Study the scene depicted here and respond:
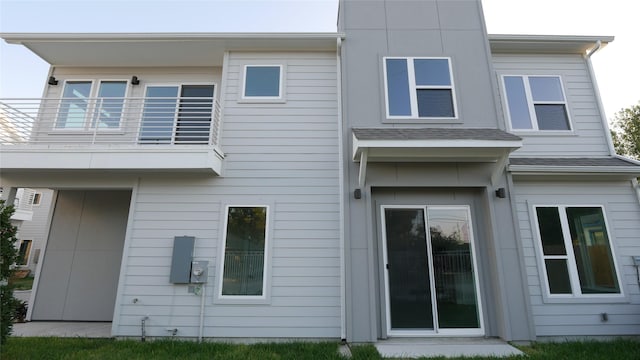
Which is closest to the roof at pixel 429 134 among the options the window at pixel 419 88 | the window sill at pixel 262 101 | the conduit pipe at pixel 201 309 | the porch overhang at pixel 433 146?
the porch overhang at pixel 433 146

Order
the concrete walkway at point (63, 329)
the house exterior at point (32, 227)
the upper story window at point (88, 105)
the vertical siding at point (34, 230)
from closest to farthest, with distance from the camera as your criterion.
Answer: the concrete walkway at point (63, 329), the upper story window at point (88, 105), the house exterior at point (32, 227), the vertical siding at point (34, 230)

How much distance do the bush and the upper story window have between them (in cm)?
274

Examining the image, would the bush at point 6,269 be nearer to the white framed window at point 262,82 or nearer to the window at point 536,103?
the white framed window at point 262,82

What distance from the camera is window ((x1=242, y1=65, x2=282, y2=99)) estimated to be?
611 centimetres

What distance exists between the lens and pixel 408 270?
5191mm

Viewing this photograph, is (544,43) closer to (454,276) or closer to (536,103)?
(536,103)

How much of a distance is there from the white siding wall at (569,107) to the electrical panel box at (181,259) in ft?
21.6

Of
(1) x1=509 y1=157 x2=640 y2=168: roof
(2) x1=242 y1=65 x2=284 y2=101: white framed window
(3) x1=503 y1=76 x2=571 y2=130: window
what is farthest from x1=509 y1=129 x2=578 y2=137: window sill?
(2) x1=242 y1=65 x2=284 y2=101: white framed window

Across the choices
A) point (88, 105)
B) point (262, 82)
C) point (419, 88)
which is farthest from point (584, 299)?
point (88, 105)

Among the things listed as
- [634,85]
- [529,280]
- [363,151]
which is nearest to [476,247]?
[529,280]

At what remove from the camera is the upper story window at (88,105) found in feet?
21.4

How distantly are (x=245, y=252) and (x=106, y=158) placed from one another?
9.82 feet

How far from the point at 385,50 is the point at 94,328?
815 cm

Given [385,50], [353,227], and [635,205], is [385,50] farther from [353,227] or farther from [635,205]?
[635,205]
